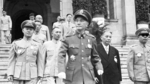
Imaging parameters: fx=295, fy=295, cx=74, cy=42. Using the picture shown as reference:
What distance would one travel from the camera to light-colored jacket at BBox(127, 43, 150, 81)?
7.05m

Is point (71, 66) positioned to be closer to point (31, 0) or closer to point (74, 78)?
point (74, 78)

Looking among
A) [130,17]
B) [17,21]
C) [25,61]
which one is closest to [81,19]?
[25,61]

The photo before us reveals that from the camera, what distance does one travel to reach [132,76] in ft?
23.1

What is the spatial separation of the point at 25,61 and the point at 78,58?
60.9 inches

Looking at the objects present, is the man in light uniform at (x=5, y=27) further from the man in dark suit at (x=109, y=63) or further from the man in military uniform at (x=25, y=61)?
the man in military uniform at (x=25, y=61)

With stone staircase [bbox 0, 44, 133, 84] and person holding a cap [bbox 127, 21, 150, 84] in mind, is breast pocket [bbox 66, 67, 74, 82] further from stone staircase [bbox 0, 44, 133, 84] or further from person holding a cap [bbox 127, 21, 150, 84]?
stone staircase [bbox 0, 44, 133, 84]

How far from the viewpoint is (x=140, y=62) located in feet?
23.7

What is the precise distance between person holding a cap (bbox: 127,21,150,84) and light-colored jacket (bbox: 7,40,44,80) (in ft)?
7.29

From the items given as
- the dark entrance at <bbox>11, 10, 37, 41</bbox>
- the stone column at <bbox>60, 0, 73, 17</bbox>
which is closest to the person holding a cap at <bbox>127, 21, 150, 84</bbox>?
the stone column at <bbox>60, 0, 73, 17</bbox>

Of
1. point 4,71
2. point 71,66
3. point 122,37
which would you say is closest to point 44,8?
point 122,37

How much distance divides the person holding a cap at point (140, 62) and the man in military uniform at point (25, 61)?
222 cm

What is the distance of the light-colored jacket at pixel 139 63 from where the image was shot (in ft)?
23.1

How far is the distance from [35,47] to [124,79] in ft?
22.4

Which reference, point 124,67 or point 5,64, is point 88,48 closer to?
point 5,64
